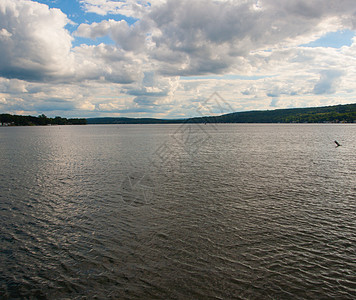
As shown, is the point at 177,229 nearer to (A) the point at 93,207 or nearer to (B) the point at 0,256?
(A) the point at 93,207

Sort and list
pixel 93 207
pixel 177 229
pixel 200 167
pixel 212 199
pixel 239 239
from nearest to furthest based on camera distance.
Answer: pixel 239 239 < pixel 177 229 < pixel 93 207 < pixel 212 199 < pixel 200 167

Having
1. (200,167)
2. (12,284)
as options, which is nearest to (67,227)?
(12,284)

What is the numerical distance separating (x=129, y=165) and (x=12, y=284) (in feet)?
104

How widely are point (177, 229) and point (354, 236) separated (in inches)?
447

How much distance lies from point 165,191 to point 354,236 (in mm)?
16606

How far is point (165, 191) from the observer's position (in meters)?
26.3

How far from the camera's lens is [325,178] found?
1256 inches

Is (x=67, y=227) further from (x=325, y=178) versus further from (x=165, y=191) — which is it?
(x=325, y=178)

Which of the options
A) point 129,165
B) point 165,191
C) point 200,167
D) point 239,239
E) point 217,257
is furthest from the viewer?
point 129,165

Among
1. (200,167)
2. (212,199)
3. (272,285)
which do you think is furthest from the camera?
(200,167)

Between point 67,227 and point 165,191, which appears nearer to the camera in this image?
point 67,227

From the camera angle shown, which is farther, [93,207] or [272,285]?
[93,207]

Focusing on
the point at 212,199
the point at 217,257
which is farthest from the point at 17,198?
the point at 217,257

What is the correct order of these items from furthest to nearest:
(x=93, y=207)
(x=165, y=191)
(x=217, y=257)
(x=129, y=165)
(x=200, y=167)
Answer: (x=129, y=165)
(x=200, y=167)
(x=165, y=191)
(x=93, y=207)
(x=217, y=257)
